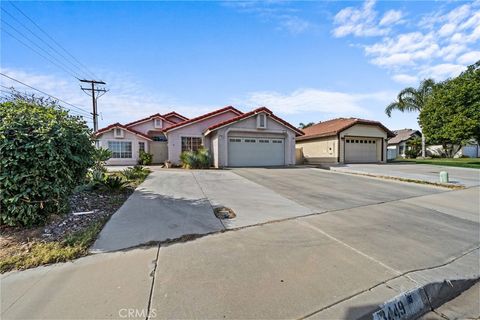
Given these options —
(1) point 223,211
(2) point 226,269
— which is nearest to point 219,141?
(1) point 223,211

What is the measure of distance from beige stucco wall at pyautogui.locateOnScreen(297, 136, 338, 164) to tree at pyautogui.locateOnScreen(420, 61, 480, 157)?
10.7m

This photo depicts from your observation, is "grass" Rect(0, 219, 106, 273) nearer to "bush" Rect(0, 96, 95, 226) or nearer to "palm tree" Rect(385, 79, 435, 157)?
"bush" Rect(0, 96, 95, 226)

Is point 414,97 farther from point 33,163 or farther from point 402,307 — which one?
point 33,163

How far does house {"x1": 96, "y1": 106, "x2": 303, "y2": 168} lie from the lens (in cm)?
1719

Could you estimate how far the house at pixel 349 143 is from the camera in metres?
20.5

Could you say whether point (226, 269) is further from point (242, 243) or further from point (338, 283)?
point (338, 283)

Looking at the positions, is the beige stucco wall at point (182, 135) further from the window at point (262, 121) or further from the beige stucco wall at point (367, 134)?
the beige stucco wall at point (367, 134)

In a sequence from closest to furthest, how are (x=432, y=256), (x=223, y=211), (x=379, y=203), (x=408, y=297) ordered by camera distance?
1. (x=408, y=297)
2. (x=432, y=256)
3. (x=223, y=211)
4. (x=379, y=203)

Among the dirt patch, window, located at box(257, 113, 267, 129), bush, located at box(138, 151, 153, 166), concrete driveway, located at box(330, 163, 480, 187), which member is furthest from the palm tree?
the dirt patch

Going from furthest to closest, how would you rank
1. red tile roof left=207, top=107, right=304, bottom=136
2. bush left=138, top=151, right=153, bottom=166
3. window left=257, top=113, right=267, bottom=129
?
bush left=138, top=151, right=153, bottom=166
window left=257, top=113, right=267, bottom=129
red tile roof left=207, top=107, right=304, bottom=136

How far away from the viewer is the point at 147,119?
989 inches

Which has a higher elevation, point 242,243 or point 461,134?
point 461,134

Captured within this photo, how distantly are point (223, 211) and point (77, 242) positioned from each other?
9.58ft

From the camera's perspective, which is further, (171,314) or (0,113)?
(0,113)
